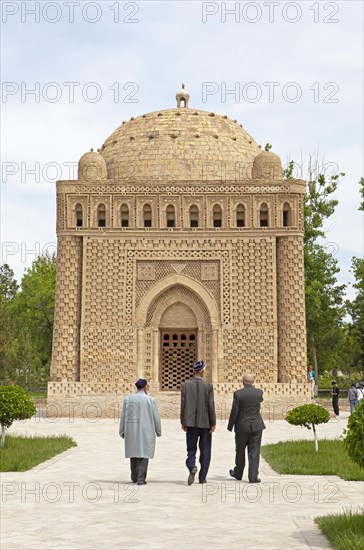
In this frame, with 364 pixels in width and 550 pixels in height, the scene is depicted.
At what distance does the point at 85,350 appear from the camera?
2392 cm

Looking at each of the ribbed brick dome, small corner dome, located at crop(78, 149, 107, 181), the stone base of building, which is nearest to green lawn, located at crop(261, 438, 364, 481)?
the stone base of building

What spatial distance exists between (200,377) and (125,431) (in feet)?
4.01

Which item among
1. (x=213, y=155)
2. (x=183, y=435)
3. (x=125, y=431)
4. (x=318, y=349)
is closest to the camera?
(x=125, y=431)

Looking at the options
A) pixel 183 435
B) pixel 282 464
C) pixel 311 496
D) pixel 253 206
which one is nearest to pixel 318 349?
pixel 253 206

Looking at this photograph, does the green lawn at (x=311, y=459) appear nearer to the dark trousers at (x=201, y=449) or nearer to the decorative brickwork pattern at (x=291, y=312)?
the dark trousers at (x=201, y=449)

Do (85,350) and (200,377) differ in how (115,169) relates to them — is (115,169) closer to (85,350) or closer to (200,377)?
(85,350)

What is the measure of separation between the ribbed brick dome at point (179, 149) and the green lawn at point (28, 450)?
37.7ft

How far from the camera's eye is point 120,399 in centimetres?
2356

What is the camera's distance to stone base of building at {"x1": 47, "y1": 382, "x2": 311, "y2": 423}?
23391 millimetres

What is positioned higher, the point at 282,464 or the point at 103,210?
the point at 103,210

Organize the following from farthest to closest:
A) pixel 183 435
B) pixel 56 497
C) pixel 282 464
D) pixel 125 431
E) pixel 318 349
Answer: pixel 318 349 → pixel 183 435 → pixel 282 464 → pixel 125 431 → pixel 56 497

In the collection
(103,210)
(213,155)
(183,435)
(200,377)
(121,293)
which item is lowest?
(183,435)
